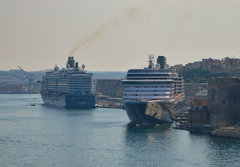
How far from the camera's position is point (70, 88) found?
141750mm

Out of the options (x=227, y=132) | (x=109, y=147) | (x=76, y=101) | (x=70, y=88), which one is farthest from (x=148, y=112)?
(x=70, y=88)

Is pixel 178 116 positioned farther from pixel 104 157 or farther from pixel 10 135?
pixel 104 157

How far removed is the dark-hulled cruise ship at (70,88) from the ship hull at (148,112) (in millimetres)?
52892

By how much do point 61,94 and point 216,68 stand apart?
51868 mm

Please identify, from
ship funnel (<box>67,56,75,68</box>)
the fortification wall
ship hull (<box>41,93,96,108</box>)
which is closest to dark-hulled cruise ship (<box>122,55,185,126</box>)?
the fortification wall

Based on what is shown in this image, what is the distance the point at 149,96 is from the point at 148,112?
10.1 ft

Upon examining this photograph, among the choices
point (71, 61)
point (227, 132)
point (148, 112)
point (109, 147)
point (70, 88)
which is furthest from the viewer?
point (71, 61)

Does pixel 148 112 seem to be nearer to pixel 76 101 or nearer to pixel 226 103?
pixel 226 103

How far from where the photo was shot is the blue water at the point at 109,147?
54156mm

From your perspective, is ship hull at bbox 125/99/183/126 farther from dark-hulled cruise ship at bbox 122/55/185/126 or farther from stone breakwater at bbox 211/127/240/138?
stone breakwater at bbox 211/127/240/138

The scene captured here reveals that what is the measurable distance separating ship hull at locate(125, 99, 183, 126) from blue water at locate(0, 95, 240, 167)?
1.99m

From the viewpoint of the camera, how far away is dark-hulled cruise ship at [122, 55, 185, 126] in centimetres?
8225

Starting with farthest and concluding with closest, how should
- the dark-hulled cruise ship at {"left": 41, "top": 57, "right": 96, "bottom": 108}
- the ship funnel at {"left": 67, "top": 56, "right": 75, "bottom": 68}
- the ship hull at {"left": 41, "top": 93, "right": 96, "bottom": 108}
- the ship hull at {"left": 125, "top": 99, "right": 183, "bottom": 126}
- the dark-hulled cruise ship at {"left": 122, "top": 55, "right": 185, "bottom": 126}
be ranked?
1. the ship funnel at {"left": 67, "top": 56, "right": 75, "bottom": 68}
2. the dark-hulled cruise ship at {"left": 41, "top": 57, "right": 96, "bottom": 108}
3. the ship hull at {"left": 41, "top": 93, "right": 96, "bottom": 108}
4. the dark-hulled cruise ship at {"left": 122, "top": 55, "right": 185, "bottom": 126}
5. the ship hull at {"left": 125, "top": 99, "right": 183, "bottom": 126}

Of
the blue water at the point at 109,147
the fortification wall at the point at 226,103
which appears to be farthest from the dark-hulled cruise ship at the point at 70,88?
the fortification wall at the point at 226,103
